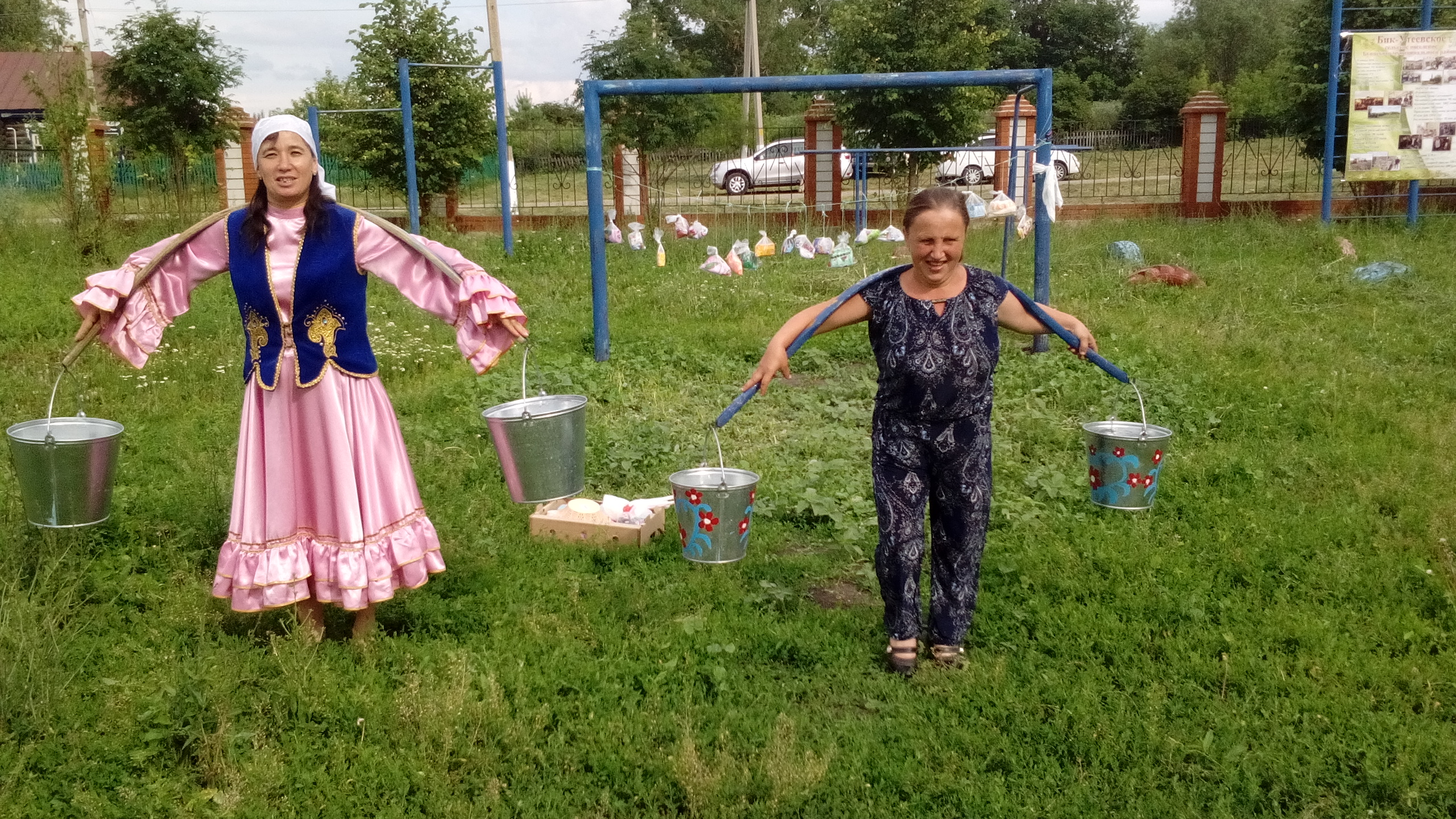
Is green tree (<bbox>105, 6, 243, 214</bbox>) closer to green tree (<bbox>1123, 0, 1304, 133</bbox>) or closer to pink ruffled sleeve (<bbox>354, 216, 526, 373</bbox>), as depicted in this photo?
pink ruffled sleeve (<bbox>354, 216, 526, 373</bbox>)

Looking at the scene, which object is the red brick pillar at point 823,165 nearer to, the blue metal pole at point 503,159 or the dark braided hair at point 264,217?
the blue metal pole at point 503,159

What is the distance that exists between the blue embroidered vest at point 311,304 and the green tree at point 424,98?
13.6 m

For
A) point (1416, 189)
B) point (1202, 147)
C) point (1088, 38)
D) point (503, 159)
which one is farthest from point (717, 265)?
point (1088, 38)

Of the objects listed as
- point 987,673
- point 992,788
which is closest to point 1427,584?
point 987,673

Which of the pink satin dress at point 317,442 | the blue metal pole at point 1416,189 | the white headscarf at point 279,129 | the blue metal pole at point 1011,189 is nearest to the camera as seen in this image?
the white headscarf at point 279,129

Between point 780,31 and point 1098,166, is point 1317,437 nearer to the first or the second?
point 1098,166

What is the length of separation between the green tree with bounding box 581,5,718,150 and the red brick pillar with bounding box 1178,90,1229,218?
1028cm

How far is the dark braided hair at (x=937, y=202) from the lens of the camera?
3672 millimetres

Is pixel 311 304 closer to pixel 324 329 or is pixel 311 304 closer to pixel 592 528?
pixel 324 329

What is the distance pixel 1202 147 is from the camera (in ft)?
60.5

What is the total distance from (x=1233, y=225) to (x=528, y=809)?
14.8 m

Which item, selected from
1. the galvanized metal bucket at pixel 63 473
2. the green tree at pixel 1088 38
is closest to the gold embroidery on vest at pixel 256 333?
the galvanized metal bucket at pixel 63 473

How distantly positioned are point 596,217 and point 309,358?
4917 mm

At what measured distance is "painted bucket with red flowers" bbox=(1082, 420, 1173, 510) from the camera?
4621 mm
